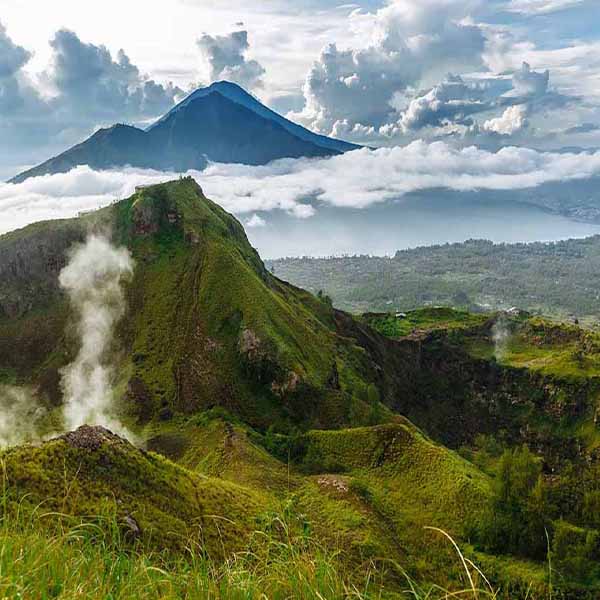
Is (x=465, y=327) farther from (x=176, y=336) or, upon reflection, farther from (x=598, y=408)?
(x=176, y=336)

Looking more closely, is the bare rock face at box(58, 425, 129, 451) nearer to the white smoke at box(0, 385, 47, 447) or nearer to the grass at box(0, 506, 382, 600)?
the grass at box(0, 506, 382, 600)

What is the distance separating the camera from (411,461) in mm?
61438

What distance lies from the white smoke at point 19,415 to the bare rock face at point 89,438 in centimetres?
4301

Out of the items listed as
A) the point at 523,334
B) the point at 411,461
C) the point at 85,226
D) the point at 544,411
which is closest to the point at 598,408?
the point at 544,411

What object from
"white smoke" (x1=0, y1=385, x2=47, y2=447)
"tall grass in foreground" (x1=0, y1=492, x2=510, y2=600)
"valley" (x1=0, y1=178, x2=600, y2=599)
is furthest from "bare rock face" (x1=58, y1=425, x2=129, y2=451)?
"white smoke" (x1=0, y1=385, x2=47, y2=447)

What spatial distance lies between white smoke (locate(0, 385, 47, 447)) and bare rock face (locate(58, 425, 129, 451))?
141 ft

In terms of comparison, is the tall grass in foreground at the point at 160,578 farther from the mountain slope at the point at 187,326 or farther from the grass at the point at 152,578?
the mountain slope at the point at 187,326

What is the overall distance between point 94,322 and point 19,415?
21173 millimetres

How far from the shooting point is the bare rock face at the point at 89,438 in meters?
37.2

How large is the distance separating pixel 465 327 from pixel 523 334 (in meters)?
15.1

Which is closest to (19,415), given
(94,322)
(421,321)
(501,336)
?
(94,322)

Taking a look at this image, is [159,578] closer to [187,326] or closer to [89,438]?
[89,438]

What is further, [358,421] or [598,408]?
[598,408]

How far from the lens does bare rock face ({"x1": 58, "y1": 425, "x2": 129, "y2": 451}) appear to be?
122 ft
